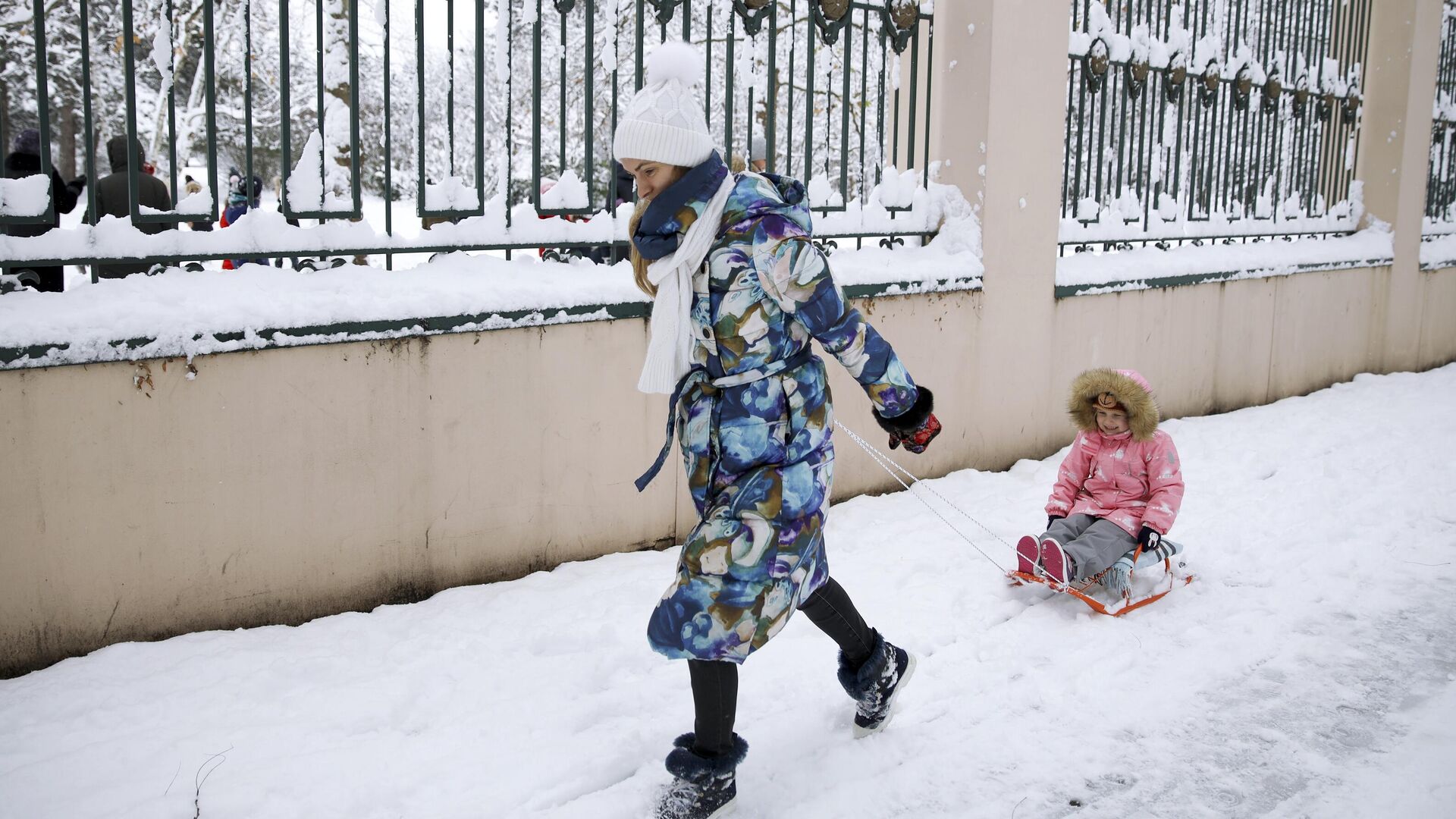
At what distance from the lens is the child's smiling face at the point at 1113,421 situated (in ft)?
14.2

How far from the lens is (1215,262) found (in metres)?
7.48

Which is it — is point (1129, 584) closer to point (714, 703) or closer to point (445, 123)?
point (714, 703)

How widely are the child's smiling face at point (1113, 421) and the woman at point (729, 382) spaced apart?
75.6 inches

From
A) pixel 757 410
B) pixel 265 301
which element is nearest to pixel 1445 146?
pixel 757 410

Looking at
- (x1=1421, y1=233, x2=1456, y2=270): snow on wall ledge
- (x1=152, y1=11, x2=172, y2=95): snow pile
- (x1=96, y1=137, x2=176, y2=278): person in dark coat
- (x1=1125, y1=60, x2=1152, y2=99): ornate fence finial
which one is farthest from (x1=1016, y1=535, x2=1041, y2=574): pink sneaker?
(x1=1421, y1=233, x2=1456, y2=270): snow on wall ledge

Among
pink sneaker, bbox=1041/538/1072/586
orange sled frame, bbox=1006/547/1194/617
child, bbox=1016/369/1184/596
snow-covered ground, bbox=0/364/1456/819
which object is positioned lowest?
snow-covered ground, bbox=0/364/1456/819

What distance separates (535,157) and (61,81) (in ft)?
57.7

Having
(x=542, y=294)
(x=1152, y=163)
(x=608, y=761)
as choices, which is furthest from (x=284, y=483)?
(x=1152, y=163)

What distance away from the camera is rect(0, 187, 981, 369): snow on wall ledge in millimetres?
3205

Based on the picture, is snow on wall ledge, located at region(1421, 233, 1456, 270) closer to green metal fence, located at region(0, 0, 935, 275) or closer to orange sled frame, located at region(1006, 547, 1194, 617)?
green metal fence, located at region(0, 0, 935, 275)

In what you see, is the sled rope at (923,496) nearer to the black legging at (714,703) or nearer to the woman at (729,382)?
the woman at (729,382)

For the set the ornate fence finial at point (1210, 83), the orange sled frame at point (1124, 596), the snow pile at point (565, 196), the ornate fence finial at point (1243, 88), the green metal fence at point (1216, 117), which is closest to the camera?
the orange sled frame at point (1124, 596)

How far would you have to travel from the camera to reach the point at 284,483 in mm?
3633

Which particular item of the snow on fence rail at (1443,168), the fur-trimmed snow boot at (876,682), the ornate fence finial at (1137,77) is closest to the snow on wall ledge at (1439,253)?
the snow on fence rail at (1443,168)
